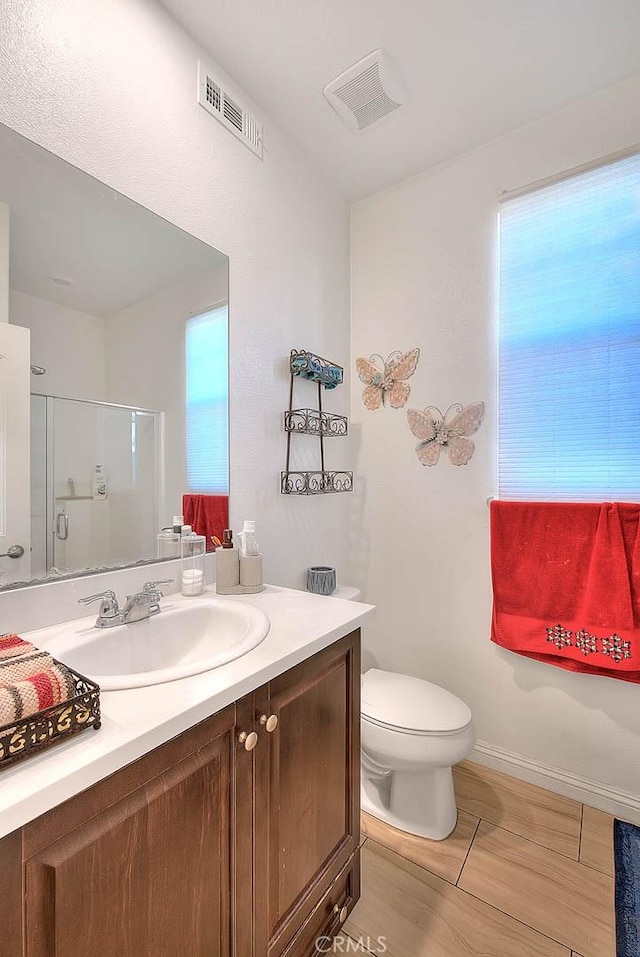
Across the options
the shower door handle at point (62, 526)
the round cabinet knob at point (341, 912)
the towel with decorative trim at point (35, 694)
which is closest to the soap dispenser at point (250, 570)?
the shower door handle at point (62, 526)

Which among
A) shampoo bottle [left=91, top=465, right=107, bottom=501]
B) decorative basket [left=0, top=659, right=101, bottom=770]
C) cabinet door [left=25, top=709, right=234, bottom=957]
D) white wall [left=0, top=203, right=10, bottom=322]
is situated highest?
white wall [left=0, top=203, right=10, bottom=322]

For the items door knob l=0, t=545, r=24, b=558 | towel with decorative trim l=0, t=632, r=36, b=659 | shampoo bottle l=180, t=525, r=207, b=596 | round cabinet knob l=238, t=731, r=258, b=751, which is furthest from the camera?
shampoo bottle l=180, t=525, r=207, b=596

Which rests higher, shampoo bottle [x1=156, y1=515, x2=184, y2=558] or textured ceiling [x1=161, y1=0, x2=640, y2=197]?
textured ceiling [x1=161, y1=0, x2=640, y2=197]

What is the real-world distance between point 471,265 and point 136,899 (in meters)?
2.21

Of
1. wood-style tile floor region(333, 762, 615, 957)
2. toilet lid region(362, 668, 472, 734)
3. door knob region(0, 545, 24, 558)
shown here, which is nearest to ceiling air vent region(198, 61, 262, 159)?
door knob region(0, 545, 24, 558)

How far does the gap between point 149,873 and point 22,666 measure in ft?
1.25

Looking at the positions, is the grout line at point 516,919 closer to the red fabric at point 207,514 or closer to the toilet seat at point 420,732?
the toilet seat at point 420,732

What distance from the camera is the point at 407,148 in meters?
1.87

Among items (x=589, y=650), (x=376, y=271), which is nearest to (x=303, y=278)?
(x=376, y=271)

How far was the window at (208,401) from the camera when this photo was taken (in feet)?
4.66

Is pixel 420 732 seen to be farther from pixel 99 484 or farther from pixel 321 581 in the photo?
pixel 99 484

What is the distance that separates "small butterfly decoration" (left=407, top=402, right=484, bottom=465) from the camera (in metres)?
1.89

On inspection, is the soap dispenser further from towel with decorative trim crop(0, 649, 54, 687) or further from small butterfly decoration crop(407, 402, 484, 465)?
small butterfly decoration crop(407, 402, 484, 465)

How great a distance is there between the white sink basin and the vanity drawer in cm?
66
